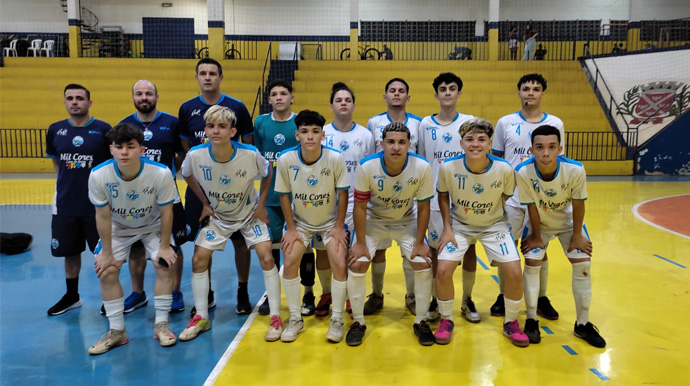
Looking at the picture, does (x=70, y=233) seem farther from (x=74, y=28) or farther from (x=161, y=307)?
(x=74, y=28)

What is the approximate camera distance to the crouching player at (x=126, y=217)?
3955mm

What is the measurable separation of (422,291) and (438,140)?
142 centimetres

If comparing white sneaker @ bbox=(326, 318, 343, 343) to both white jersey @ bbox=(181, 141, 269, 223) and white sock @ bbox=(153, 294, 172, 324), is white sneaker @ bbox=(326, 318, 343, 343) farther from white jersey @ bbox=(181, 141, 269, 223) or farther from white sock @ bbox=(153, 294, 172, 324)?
white sock @ bbox=(153, 294, 172, 324)

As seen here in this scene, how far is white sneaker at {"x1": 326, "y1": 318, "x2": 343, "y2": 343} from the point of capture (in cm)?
406

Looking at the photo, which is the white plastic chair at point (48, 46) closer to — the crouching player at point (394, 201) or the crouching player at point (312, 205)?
the crouching player at point (312, 205)

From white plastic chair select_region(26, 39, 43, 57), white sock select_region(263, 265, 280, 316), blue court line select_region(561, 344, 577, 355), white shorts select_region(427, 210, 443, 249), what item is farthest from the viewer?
white plastic chair select_region(26, 39, 43, 57)

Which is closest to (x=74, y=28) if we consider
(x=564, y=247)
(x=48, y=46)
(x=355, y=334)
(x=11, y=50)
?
(x=48, y=46)

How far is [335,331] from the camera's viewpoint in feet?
13.5

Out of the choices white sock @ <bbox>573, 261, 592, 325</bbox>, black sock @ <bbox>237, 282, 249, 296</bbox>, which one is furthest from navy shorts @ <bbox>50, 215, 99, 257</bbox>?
white sock @ <bbox>573, 261, 592, 325</bbox>

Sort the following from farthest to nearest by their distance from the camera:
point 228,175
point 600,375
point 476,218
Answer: point 228,175 → point 476,218 → point 600,375

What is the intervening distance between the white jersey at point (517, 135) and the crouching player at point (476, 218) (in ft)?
1.89

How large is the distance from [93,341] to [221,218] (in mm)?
1379

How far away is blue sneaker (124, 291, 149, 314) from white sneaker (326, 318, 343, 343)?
1914 mm

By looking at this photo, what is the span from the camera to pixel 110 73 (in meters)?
18.7
